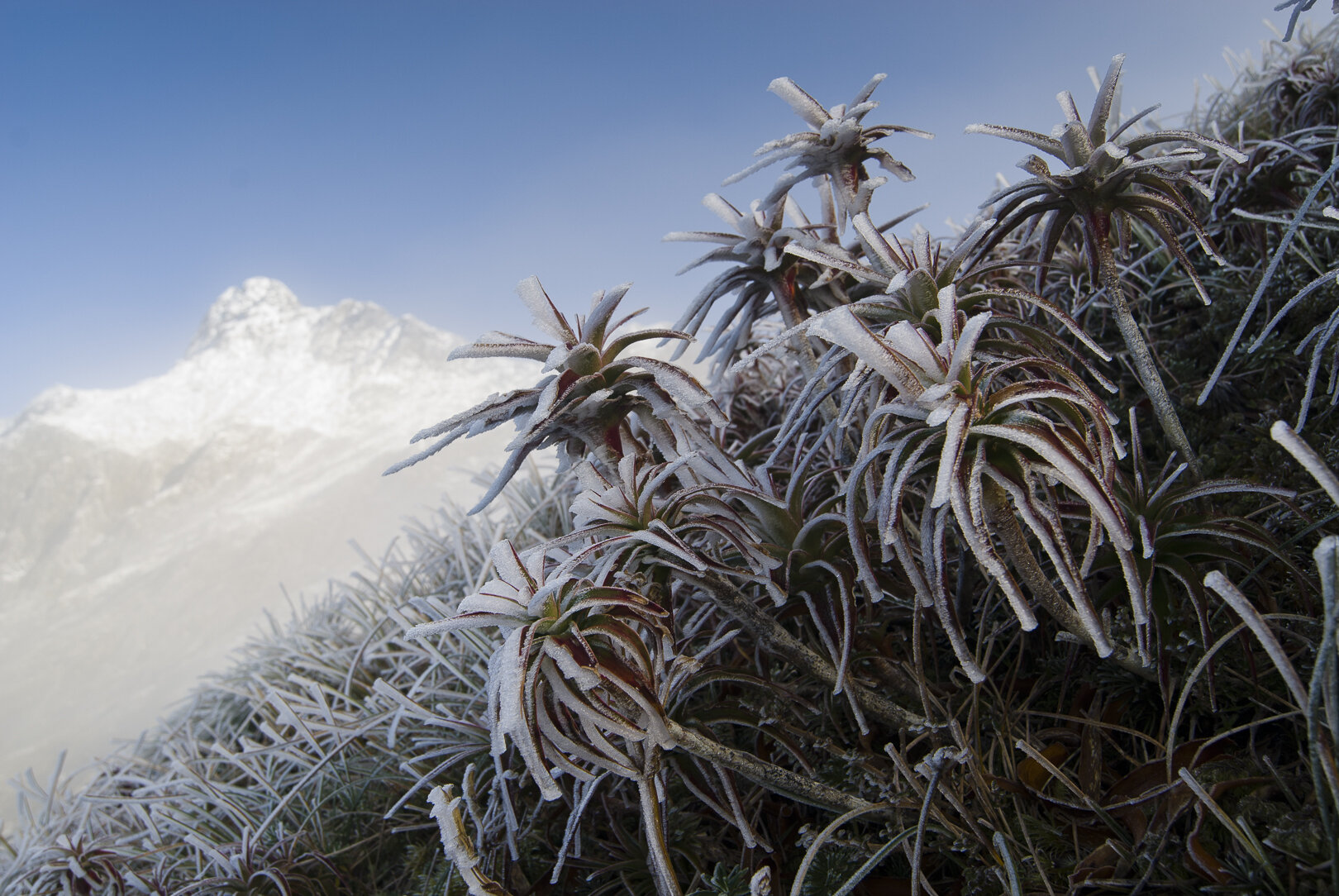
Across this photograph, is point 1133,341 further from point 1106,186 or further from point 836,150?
point 836,150

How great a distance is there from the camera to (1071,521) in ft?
4.41

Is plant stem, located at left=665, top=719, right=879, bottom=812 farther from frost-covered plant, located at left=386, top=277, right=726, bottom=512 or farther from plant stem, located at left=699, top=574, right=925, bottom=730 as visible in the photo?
frost-covered plant, located at left=386, top=277, right=726, bottom=512

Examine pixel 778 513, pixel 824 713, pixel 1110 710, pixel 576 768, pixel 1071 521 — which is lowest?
Result: pixel 1110 710

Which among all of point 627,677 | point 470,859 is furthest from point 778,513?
point 470,859

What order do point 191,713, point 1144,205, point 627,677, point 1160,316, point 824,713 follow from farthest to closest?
1. point 191,713
2. point 1160,316
3. point 824,713
4. point 1144,205
5. point 627,677

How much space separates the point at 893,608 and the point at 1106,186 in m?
0.80

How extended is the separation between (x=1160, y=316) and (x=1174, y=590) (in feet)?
3.55

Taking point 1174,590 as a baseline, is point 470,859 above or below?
above

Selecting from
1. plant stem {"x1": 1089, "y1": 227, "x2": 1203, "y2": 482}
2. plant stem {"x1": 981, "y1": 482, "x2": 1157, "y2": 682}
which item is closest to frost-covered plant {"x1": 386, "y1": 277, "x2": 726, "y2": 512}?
plant stem {"x1": 981, "y1": 482, "x2": 1157, "y2": 682}

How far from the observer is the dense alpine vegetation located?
2.69 ft

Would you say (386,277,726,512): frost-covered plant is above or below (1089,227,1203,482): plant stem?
above

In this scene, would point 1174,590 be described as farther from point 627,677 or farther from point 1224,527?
point 627,677

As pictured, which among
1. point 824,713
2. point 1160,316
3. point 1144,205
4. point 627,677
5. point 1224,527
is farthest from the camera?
point 1160,316

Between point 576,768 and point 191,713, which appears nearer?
point 576,768
